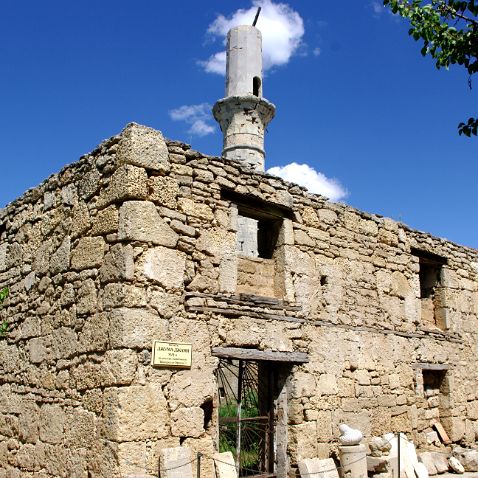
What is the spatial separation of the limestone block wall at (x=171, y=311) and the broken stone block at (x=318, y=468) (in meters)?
0.16

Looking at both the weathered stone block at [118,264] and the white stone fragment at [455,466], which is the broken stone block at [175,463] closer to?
the weathered stone block at [118,264]

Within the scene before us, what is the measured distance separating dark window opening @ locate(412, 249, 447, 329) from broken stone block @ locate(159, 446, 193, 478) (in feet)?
17.4

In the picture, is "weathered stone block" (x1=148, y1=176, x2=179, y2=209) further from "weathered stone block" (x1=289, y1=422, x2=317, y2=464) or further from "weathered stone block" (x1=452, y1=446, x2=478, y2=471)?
"weathered stone block" (x1=452, y1=446, x2=478, y2=471)

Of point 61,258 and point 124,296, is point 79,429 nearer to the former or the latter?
point 124,296

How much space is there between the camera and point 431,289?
9766mm

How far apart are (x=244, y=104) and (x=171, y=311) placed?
15.3 m

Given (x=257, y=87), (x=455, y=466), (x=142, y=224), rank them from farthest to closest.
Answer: (x=257, y=87)
(x=455, y=466)
(x=142, y=224)

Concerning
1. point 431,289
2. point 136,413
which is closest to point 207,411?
point 136,413

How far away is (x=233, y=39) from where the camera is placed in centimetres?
2136

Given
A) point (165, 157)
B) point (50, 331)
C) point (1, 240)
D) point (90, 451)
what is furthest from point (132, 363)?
point (1, 240)

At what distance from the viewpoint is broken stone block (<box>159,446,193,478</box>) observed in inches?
205

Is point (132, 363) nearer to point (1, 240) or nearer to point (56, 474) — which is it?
point (56, 474)

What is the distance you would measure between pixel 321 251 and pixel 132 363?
3.13 metres

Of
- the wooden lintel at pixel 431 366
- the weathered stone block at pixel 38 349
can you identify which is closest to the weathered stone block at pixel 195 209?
the weathered stone block at pixel 38 349
